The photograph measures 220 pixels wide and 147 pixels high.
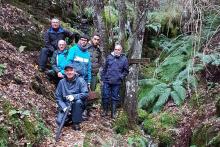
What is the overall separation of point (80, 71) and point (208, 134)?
3120 millimetres

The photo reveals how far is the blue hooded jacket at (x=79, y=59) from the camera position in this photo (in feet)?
30.6

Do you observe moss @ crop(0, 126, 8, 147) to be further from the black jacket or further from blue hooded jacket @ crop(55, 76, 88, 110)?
the black jacket

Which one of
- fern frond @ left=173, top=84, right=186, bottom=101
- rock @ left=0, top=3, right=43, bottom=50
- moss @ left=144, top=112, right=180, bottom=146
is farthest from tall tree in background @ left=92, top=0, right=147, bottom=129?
rock @ left=0, top=3, right=43, bottom=50

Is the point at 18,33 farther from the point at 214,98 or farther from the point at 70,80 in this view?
the point at 214,98

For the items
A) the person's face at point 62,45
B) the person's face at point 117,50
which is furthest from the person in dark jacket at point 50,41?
the person's face at point 117,50

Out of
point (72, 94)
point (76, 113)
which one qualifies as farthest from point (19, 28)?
point (76, 113)

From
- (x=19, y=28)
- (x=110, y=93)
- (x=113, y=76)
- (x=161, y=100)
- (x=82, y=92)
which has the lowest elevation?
(x=161, y=100)

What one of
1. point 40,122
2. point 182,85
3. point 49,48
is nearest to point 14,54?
point 49,48

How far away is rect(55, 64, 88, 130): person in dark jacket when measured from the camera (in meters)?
8.42

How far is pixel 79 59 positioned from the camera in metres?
9.36

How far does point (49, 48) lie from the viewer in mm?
10711

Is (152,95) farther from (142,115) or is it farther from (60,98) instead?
(60,98)

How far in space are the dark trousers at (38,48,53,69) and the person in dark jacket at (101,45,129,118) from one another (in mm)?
1854

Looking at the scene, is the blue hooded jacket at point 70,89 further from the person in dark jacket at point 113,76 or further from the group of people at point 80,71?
the person in dark jacket at point 113,76
